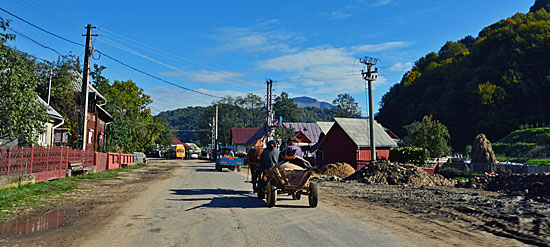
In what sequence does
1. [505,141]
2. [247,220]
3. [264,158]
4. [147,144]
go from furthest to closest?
1. [147,144]
2. [505,141]
3. [264,158]
4. [247,220]

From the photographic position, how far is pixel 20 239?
716 cm

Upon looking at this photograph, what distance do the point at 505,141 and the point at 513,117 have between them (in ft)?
27.7

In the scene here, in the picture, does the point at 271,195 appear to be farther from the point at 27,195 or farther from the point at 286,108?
the point at 286,108

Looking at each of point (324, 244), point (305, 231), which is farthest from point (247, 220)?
point (324, 244)

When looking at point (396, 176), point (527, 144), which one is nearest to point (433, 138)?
point (527, 144)

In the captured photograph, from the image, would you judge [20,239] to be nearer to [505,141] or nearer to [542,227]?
[542,227]

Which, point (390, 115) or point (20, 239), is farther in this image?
point (390, 115)

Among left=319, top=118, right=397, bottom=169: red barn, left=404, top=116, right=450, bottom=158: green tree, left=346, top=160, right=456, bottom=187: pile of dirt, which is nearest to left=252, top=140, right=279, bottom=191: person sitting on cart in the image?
left=346, top=160, right=456, bottom=187: pile of dirt

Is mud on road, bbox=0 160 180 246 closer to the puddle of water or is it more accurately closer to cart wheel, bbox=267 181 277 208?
the puddle of water

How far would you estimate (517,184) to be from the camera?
1853 centimetres

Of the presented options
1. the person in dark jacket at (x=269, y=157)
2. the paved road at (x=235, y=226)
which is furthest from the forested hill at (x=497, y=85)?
the paved road at (x=235, y=226)

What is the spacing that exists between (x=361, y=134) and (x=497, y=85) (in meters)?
38.3

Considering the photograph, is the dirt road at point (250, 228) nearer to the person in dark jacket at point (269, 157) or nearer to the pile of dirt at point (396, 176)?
the person in dark jacket at point (269, 157)

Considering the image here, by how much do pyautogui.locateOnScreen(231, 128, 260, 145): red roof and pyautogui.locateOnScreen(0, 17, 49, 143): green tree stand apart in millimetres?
63224
